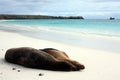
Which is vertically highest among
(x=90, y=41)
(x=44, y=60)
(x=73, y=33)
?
(x=44, y=60)

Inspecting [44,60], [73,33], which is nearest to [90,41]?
[44,60]

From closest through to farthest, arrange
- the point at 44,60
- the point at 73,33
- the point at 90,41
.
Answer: the point at 44,60
the point at 90,41
the point at 73,33

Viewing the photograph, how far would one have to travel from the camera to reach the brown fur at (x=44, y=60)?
7.85m

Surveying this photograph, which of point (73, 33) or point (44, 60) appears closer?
point (44, 60)

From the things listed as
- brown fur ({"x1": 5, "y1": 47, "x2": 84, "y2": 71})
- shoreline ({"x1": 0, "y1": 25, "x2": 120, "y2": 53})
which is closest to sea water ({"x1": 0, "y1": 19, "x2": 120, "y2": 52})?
shoreline ({"x1": 0, "y1": 25, "x2": 120, "y2": 53})

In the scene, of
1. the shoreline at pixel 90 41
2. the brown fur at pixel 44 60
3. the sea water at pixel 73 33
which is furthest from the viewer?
the sea water at pixel 73 33

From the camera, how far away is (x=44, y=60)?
802 cm

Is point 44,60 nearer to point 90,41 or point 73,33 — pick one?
point 90,41

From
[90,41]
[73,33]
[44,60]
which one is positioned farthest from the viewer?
[73,33]

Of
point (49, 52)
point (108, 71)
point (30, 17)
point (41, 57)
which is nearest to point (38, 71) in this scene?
point (41, 57)

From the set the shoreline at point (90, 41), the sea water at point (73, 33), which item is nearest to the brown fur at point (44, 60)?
the shoreline at point (90, 41)

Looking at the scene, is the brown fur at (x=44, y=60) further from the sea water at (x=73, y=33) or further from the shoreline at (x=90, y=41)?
the sea water at (x=73, y=33)

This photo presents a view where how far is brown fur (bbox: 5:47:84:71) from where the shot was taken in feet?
25.8

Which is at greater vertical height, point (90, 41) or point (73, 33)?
point (90, 41)
